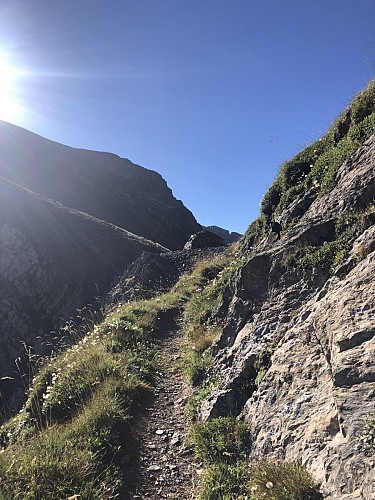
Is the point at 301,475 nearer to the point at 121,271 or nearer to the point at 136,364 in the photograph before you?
the point at 136,364

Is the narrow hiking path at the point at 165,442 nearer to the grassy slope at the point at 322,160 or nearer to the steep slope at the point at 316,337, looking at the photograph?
the steep slope at the point at 316,337

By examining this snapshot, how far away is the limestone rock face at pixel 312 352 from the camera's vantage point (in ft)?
13.0

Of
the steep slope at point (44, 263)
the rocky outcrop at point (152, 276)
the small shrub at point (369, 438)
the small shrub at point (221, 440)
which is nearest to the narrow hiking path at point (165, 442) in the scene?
the small shrub at point (221, 440)

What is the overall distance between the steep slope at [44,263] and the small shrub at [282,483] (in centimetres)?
2103

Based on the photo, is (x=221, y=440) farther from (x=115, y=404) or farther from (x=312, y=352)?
(x=115, y=404)

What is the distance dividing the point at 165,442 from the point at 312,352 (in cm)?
333

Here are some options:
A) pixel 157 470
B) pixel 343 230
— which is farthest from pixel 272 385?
pixel 343 230

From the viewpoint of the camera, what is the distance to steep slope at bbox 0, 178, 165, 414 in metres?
28.7

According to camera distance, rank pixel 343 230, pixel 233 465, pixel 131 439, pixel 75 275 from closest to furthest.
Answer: pixel 233 465, pixel 131 439, pixel 343 230, pixel 75 275

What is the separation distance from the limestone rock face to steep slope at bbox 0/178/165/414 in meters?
19.3

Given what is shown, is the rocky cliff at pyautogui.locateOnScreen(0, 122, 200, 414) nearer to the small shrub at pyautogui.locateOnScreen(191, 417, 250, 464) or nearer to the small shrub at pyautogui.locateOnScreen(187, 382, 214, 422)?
the small shrub at pyautogui.locateOnScreen(187, 382, 214, 422)

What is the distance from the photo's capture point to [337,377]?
440 centimetres

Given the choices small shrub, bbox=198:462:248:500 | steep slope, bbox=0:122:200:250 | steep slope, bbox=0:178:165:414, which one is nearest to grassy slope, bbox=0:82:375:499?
small shrub, bbox=198:462:248:500

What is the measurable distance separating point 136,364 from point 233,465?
4871 mm
